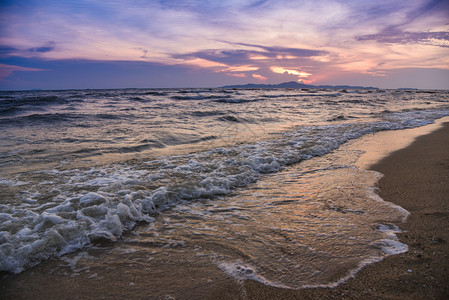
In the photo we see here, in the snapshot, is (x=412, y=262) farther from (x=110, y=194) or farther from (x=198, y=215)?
(x=110, y=194)

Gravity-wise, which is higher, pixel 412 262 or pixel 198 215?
pixel 412 262

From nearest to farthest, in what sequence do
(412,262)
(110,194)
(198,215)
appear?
(412,262) < (198,215) < (110,194)

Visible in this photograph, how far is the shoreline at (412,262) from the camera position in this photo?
1958 millimetres

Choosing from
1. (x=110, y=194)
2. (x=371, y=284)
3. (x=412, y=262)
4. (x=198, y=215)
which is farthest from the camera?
(x=110, y=194)

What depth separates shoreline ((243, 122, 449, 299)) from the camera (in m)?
1.96

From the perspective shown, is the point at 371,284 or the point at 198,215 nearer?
the point at 371,284

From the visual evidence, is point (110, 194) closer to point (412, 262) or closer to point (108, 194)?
point (108, 194)

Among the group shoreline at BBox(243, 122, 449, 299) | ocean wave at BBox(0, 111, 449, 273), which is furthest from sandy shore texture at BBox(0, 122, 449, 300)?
ocean wave at BBox(0, 111, 449, 273)

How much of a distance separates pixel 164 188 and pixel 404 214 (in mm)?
3377

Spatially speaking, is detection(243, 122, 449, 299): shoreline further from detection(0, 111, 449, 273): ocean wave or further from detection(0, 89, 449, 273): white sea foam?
detection(0, 111, 449, 273): ocean wave

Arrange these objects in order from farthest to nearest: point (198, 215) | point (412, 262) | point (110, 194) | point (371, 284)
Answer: point (110, 194)
point (198, 215)
point (412, 262)
point (371, 284)

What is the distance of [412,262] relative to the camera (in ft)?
7.41

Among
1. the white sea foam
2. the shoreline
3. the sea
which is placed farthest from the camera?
the white sea foam

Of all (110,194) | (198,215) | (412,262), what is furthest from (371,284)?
(110,194)
